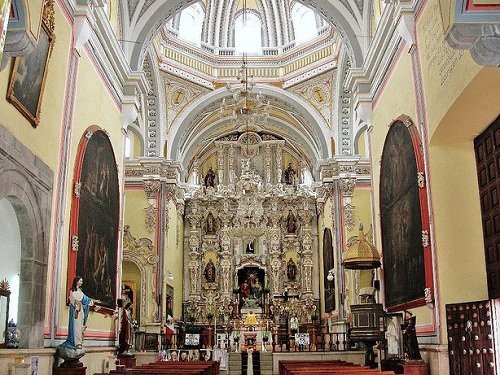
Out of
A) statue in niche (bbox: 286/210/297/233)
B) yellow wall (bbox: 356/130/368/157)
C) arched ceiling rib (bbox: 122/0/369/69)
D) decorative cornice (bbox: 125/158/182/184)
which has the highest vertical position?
arched ceiling rib (bbox: 122/0/369/69)

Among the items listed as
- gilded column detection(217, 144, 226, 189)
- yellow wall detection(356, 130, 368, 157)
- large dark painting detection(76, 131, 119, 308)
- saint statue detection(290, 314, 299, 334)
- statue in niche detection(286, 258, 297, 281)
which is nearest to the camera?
large dark painting detection(76, 131, 119, 308)

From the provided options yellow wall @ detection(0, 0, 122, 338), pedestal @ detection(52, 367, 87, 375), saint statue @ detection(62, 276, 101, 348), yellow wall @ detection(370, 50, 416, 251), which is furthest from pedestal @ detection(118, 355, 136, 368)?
yellow wall @ detection(370, 50, 416, 251)

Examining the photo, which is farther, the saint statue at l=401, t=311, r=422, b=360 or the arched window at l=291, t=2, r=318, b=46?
the arched window at l=291, t=2, r=318, b=46

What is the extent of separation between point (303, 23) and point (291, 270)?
1103 cm

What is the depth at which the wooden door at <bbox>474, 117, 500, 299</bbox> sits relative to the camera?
905cm

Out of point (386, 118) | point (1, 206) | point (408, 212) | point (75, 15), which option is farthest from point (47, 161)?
point (386, 118)

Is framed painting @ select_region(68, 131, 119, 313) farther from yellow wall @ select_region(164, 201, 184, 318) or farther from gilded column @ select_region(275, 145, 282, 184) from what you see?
gilded column @ select_region(275, 145, 282, 184)

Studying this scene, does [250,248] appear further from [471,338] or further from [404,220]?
[471,338]

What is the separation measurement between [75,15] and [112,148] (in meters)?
3.40

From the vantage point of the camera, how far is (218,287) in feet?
91.3

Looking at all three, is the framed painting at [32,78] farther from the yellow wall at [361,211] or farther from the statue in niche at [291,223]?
the statue in niche at [291,223]

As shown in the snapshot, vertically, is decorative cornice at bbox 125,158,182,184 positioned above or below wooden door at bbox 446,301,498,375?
above

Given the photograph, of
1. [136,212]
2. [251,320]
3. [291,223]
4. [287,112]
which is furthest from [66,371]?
[291,223]

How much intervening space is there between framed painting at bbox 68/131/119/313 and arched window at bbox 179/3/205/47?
11.9 metres
